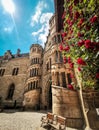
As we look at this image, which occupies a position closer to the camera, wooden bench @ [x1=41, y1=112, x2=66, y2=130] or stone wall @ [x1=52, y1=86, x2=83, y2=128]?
wooden bench @ [x1=41, y1=112, x2=66, y2=130]

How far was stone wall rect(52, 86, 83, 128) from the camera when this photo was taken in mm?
8578

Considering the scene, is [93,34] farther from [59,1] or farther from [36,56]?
[36,56]

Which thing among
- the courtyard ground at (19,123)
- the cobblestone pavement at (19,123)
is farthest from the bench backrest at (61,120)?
the cobblestone pavement at (19,123)

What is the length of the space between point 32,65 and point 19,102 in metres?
7.66

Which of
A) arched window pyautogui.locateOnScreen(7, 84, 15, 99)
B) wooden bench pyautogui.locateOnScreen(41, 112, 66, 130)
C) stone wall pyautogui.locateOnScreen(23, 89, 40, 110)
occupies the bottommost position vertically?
wooden bench pyautogui.locateOnScreen(41, 112, 66, 130)

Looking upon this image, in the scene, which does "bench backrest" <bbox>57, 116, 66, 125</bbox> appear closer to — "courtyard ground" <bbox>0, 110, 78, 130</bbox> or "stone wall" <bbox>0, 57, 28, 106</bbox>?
"courtyard ground" <bbox>0, 110, 78, 130</bbox>

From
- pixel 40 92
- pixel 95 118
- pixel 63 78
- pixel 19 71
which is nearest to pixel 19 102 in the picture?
pixel 40 92

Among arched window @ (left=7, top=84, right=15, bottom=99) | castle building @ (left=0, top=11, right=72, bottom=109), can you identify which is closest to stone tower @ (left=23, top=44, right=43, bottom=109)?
castle building @ (left=0, top=11, right=72, bottom=109)

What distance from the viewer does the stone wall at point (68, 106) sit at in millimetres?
8578

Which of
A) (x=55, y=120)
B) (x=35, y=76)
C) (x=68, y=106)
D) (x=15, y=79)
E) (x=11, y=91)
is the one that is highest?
(x=15, y=79)

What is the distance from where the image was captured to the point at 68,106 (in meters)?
9.38

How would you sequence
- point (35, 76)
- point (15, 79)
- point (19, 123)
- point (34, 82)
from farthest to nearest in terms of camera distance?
point (15, 79) < point (35, 76) < point (34, 82) < point (19, 123)

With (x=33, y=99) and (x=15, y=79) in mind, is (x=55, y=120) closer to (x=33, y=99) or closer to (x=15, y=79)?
(x=33, y=99)

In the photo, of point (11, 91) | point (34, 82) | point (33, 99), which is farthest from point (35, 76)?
point (11, 91)
